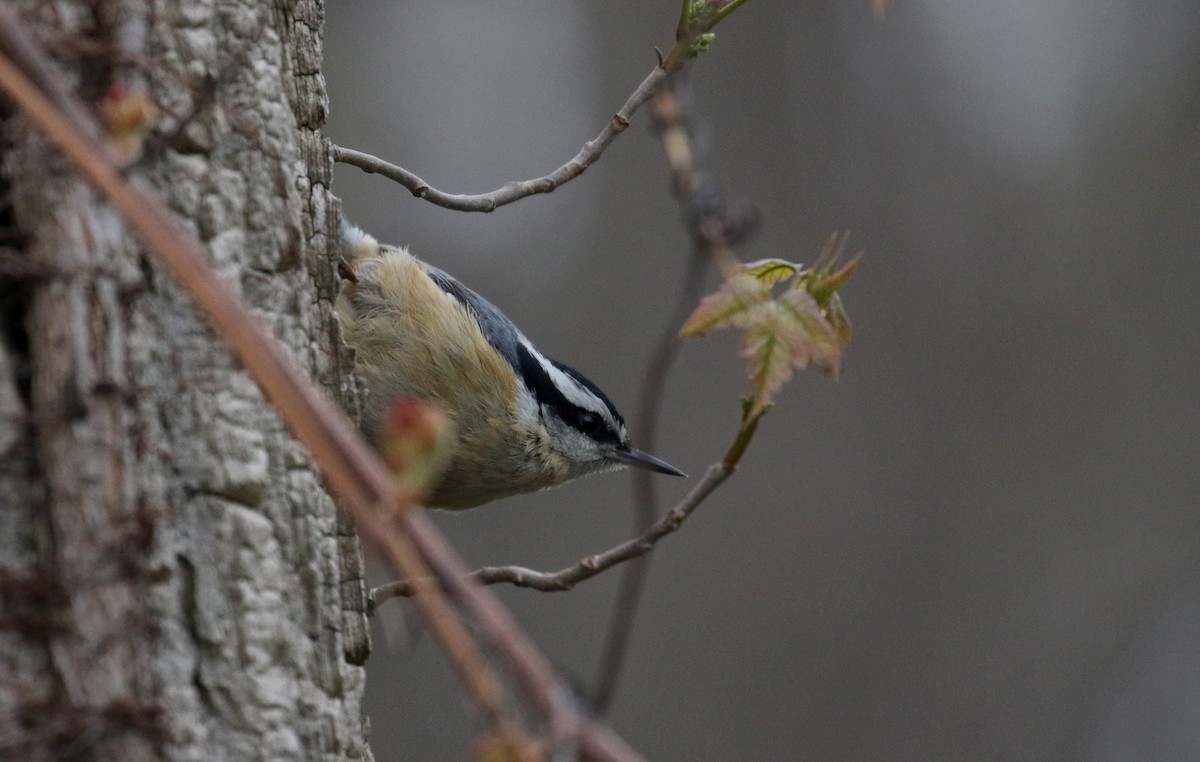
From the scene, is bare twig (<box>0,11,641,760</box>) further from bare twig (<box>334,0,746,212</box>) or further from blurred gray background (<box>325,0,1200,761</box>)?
blurred gray background (<box>325,0,1200,761</box>)

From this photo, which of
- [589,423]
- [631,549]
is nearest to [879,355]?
[589,423]

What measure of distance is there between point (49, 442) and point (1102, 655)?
26.6ft

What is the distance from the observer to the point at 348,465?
88cm

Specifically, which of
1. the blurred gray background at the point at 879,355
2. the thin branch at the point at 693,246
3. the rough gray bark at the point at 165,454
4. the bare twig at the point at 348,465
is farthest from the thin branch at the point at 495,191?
the blurred gray background at the point at 879,355

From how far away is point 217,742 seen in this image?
4.35ft

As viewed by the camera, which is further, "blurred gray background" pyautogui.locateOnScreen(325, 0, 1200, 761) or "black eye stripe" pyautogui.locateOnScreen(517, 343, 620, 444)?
"blurred gray background" pyautogui.locateOnScreen(325, 0, 1200, 761)

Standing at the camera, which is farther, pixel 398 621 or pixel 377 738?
pixel 377 738

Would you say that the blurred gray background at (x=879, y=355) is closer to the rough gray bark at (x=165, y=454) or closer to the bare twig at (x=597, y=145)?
the bare twig at (x=597, y=145)

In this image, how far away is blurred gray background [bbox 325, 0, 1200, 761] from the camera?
24.3ft

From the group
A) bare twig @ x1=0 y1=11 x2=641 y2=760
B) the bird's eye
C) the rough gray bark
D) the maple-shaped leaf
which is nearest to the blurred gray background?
the bird's eye

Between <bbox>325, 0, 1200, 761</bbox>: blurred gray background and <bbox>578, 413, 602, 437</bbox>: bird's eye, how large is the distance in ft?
10.5

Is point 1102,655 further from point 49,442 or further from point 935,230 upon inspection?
point 49,442

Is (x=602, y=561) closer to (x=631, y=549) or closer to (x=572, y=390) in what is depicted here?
(x=631, y=549)

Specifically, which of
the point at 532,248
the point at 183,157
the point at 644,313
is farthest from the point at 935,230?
the point at 183,157
